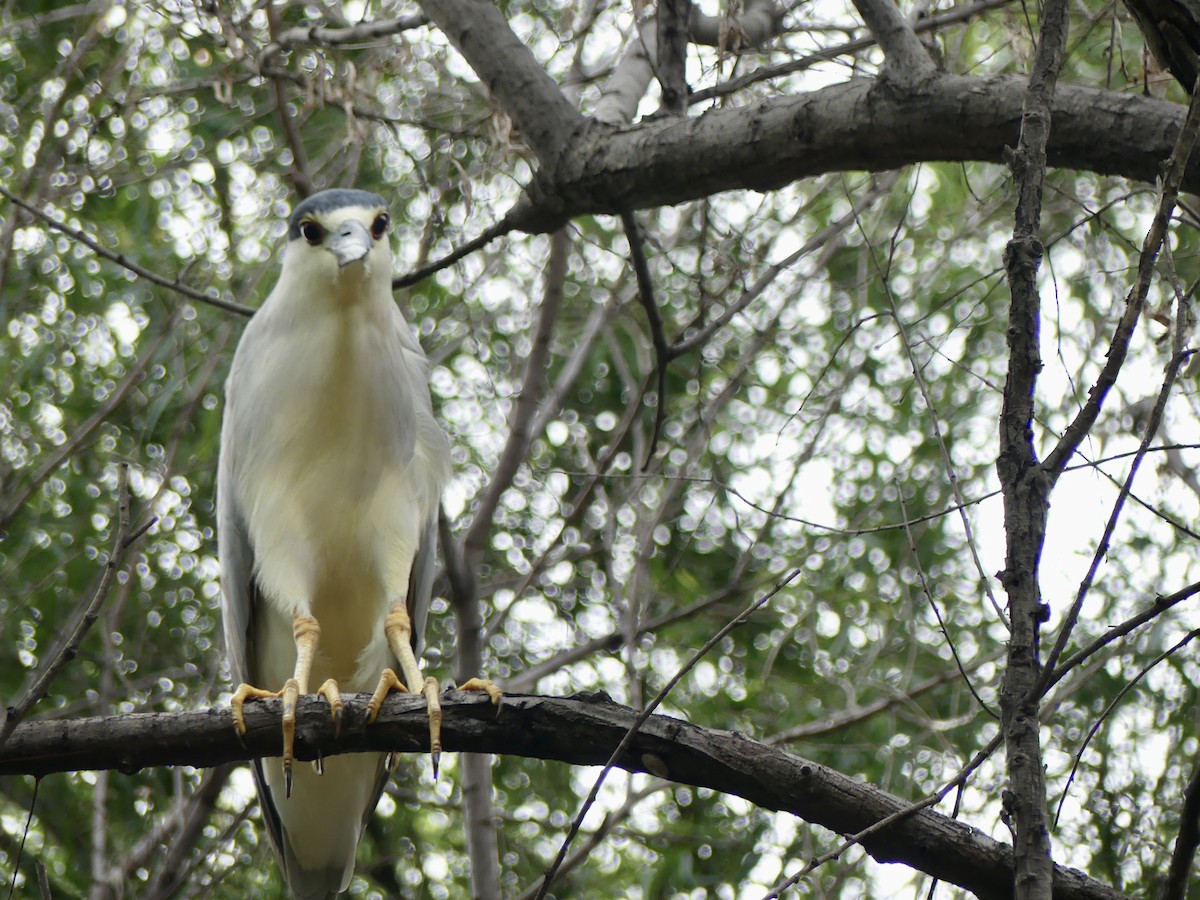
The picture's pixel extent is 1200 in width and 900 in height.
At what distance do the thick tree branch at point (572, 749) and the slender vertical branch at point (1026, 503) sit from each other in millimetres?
368

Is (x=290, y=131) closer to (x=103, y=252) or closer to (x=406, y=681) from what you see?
(x=103, y=252)

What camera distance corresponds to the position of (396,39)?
388 cm

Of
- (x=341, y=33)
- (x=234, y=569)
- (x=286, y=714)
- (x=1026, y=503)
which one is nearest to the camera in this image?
(x=1026, y=503)

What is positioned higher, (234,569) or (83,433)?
(83,433)

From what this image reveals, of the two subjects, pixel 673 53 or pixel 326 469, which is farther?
pixel 326 469

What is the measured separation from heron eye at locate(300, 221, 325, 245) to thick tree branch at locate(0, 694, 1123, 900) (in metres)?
1.16

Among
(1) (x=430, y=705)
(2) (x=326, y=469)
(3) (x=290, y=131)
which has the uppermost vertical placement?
(3) (x=290, y=131)

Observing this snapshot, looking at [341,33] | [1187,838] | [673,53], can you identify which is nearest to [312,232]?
[341,33]

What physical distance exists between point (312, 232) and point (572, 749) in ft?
4.98

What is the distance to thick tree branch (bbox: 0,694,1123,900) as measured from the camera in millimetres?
1749

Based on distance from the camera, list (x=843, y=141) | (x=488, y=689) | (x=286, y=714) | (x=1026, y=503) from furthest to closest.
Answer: (x=843, y=141), (x=286, y=714), (x=488, y=689), (x=1026, y=503)

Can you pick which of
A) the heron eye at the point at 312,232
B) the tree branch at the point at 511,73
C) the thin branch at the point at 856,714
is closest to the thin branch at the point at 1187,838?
the tree branch at the point at 511,73

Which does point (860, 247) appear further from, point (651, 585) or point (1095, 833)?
point (1095, 833)

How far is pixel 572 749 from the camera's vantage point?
189 centimetres
